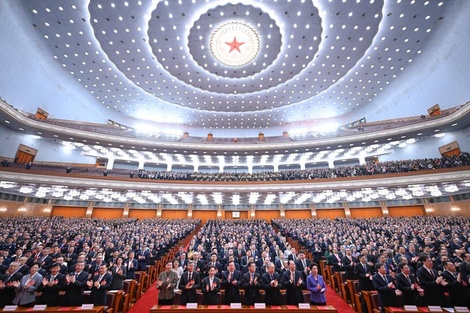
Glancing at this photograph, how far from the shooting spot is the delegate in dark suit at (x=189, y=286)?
13.1 feet

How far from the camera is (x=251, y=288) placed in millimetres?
4031

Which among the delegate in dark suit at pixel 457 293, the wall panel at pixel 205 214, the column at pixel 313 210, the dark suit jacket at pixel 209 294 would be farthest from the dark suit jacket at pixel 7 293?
the column at pixel 313 210

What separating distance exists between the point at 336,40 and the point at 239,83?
8758 mm

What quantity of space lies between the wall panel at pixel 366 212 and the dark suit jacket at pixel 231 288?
1930cm

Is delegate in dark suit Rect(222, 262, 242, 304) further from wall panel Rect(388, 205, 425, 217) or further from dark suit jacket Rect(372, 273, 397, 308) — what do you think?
wall panel Rect(388, 205, 425, 217)

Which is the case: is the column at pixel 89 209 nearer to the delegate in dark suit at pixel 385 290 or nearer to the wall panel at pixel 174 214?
the wall panel at pixel 174 214

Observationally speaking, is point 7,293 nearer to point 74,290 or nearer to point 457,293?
point 74,290

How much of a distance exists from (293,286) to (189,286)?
2084 millimetres

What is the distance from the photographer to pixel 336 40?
14.6 metres

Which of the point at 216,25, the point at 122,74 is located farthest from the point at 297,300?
the point at 122,74

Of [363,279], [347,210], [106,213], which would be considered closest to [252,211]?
[347,210]

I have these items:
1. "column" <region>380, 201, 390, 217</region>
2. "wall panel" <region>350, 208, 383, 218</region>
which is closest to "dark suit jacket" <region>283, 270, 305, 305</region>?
"wall panel" <region>350, 208, 383, 218</region>

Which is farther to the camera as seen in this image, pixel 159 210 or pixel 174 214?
pixel 174 214

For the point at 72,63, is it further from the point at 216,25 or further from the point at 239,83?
the point at 239,83
